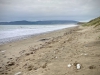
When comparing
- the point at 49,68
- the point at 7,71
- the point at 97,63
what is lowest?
the point at 7,71

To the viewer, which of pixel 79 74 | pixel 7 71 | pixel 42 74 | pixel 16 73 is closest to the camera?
pixel 79 74

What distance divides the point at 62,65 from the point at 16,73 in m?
2.26

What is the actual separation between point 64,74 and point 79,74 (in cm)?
61

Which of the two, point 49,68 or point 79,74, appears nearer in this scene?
point 79,74

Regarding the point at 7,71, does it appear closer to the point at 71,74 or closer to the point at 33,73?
the point at 33,73

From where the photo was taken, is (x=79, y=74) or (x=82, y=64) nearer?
(x=79, y=74)

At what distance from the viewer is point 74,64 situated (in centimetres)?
610

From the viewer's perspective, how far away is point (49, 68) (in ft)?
20.5

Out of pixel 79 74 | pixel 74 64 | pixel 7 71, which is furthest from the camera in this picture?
pixel 7 71

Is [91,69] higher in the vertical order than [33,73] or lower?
higher

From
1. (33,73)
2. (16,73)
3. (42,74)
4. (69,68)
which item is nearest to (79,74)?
(69,68)

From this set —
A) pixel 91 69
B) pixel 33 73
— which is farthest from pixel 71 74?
pixel 33 73

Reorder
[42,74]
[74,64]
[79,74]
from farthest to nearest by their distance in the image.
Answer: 1. [74,64]
2. [42,74]
3. [79,74]

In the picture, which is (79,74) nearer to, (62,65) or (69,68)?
(69,68)
